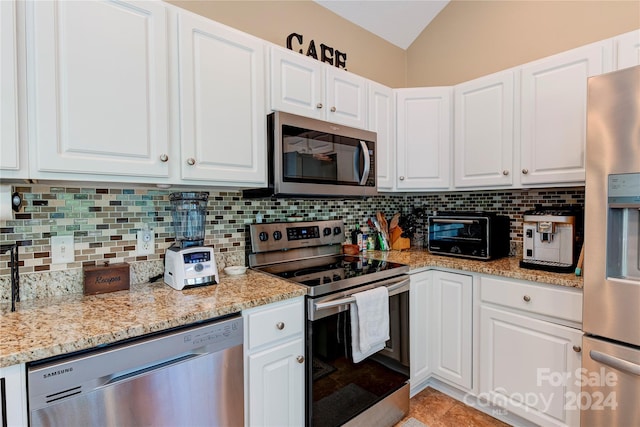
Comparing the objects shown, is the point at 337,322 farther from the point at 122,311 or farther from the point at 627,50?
the point at 627,50

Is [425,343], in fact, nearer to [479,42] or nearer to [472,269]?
[472,269]

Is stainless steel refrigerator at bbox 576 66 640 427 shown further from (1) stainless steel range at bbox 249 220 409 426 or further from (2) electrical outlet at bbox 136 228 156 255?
(2) electrical outlet at bbox 136 228 156 255

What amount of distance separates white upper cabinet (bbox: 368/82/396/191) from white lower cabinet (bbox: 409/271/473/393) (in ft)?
2.35

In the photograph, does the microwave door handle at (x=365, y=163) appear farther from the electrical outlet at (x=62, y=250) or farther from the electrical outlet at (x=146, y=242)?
the electrical outlet at (x=62, y=250)

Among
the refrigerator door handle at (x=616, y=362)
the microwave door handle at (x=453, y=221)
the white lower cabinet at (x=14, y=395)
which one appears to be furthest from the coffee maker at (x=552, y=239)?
the white lower cabinet at (x=14, y=395)

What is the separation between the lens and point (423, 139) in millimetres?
2352

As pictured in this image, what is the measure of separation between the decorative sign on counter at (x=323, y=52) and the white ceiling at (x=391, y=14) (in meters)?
0.33

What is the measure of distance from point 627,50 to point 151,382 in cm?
251

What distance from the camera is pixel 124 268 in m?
1.42

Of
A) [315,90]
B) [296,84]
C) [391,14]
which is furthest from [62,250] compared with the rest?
[391,14]

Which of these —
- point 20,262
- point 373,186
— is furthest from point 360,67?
point 20,262

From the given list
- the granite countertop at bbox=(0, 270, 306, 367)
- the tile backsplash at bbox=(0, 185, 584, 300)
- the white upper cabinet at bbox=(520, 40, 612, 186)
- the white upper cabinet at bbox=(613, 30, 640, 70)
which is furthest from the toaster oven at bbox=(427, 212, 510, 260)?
the granite countertop at bbox=(0, 270, 306, 367)

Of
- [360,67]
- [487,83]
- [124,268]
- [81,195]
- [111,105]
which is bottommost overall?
[124,268]

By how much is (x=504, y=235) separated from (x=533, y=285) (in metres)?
0.62
